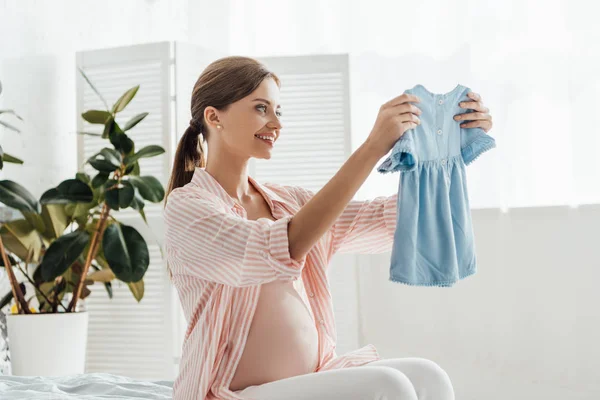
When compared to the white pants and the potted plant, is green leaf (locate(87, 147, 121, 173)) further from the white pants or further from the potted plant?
the white pants

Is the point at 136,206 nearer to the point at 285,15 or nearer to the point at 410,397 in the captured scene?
the point at 285,15

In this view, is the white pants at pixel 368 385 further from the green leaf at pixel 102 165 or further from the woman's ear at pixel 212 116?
the green leaf at pixel 102 165

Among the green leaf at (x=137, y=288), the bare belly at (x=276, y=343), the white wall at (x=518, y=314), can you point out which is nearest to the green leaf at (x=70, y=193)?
the green leaf at (x=137, y=288)

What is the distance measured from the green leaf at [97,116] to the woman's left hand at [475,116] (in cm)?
223

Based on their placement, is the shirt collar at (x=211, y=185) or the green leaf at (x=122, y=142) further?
the green leaf at (x=122, y=142)

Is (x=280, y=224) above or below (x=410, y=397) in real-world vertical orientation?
above

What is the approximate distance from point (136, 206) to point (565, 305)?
6.71 feet

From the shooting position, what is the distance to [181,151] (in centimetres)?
169

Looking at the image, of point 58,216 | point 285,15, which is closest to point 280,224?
point 58,216

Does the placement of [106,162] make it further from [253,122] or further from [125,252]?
[253,122]

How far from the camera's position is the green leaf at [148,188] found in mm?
3227

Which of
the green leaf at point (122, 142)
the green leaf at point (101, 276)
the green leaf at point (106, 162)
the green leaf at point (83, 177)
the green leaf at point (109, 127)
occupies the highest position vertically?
the green leaf at point (109, 127)

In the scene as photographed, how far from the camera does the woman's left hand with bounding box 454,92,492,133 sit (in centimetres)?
146

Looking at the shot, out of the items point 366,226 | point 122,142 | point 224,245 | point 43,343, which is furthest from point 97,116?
point 224,245
